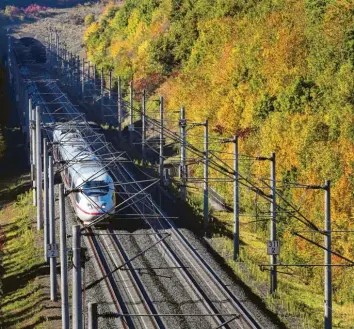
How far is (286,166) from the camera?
3953cm

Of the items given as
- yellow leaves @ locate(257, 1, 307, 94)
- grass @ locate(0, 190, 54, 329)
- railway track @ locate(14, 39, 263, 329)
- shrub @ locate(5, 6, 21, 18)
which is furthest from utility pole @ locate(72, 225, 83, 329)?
shrub @ locate(5, 6, 21, 18)

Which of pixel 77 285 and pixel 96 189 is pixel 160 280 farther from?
pixel 77 285

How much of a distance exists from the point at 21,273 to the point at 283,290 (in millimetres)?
10618

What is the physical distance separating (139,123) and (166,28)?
64.3ft

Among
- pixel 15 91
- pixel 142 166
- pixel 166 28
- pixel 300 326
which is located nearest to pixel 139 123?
pixel 142 166

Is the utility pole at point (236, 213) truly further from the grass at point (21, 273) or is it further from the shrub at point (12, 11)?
the shrub at point (12, 11)

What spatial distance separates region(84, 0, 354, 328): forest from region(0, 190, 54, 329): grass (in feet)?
31.4

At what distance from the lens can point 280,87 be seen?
47312 millimetres

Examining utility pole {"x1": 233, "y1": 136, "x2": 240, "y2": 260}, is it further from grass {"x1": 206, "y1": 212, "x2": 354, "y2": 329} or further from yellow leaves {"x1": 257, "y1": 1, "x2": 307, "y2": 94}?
yellow leaves {"x1": 257, "y1": 1, "x2": 307, "y2": 94}

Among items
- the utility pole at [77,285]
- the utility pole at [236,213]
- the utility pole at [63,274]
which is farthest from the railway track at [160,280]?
the utility pole at [77,285]

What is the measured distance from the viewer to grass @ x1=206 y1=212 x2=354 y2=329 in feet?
82.8

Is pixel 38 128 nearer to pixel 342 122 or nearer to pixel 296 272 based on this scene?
pixel 296 272

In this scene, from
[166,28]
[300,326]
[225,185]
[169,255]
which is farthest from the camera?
[166,28]

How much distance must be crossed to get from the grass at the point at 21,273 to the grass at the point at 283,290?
25.4 feet
